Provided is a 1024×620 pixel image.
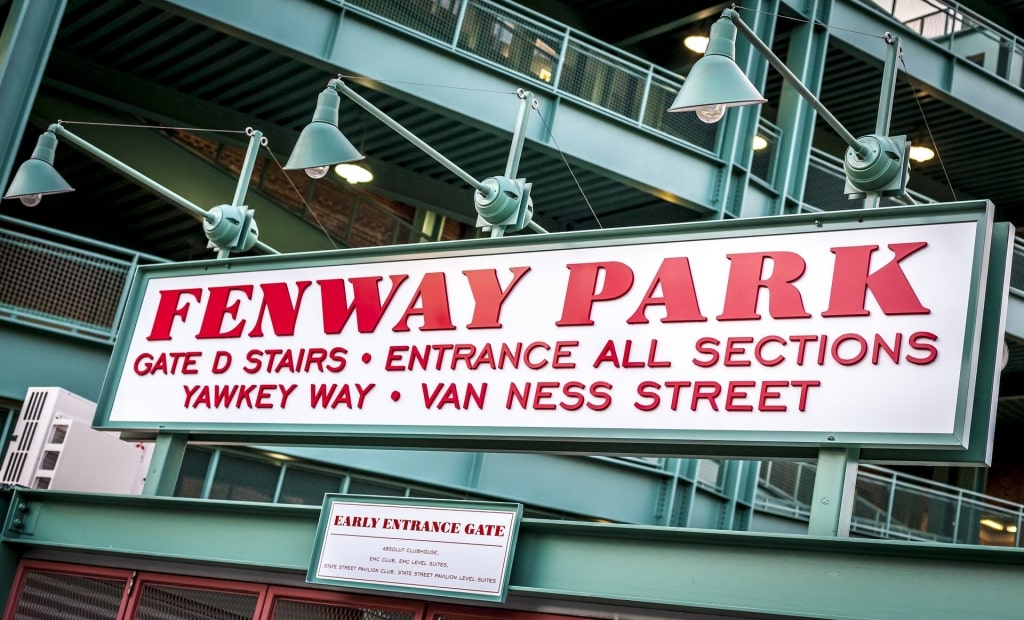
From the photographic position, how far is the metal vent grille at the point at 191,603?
382 inches

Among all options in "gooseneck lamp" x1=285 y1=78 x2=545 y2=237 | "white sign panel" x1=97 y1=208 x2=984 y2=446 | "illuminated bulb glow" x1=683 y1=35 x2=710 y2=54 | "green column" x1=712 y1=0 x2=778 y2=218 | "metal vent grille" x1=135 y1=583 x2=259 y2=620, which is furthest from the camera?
"illuminated bulb glow" x1=683 y1=35 x2=710 y2=54

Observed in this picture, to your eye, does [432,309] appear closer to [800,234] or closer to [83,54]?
[800,234]

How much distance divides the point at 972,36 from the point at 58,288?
67.7 ft

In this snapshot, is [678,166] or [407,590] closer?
[407,590]

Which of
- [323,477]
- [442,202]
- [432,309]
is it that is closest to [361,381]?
[432,309]

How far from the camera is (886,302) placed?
8.05 m

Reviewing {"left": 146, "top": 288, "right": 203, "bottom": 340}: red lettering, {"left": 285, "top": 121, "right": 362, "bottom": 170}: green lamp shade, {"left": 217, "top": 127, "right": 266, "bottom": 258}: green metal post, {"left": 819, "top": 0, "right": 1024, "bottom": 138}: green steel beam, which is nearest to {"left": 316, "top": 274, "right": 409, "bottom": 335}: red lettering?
{"left": 285, "top": 121, "right": 362, "bottom": 170}: green lamp shade

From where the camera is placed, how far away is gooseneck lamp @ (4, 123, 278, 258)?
483 inches

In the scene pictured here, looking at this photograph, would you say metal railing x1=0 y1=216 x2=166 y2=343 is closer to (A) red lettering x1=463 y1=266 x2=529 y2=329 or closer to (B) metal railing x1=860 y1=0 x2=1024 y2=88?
(A) red lettering x1=463 y1=266 x2=529 y2=329

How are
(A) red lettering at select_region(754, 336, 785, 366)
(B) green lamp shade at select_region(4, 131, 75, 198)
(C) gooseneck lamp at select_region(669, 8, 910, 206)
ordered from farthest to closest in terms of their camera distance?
(B) green lamp shade at select_region(4, 131, 75, 198), (C) gooseneck lamp at select_region(669, 8, 910, 206), (A) red lettering at select_region(754, 336, 785, 366)

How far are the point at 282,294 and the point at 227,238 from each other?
5.03 feet

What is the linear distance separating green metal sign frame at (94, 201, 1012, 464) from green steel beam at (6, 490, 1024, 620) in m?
0.85

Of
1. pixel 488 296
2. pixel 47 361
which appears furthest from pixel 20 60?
pixel 488 296

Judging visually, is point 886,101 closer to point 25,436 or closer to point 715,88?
point 715,88
